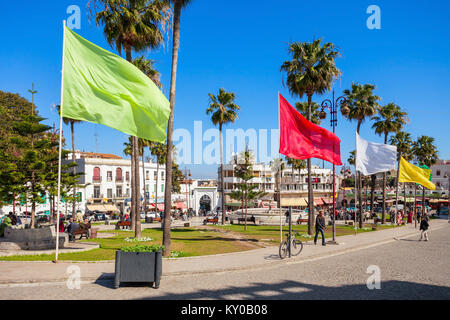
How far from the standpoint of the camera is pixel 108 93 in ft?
38.6

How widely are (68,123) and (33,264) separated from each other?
31.4m

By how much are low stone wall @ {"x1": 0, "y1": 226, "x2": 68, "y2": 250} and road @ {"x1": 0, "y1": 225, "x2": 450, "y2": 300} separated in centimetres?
659

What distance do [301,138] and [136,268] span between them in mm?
10189

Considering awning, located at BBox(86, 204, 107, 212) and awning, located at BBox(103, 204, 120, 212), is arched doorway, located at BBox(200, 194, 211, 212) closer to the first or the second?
awning, located at BBox(103, 204, 120, 212)

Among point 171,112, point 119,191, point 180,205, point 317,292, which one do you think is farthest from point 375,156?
point 180,205

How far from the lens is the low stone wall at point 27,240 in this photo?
51.0ft

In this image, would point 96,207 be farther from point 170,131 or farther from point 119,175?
point 170,131

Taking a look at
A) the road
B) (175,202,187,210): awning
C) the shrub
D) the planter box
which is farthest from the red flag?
(175,202,187,210): awning

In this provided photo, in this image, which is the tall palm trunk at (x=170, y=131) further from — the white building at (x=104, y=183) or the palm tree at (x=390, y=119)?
the white building at (x=104, y=183)

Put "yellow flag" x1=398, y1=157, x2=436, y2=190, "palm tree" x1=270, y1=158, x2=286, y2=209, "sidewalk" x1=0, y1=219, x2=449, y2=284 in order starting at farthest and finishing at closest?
1. "yellow flag" x1=398, y1=157, x2=436, y2=190
2. "palm tree" x1=270, y1=158, x2=286, y2=209
3. "sidewalk" x1=0, y1=219, x2=449, y2=284

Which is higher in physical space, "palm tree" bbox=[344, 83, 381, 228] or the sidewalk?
"palm tree" bbox=[344, 83, 381, 228]

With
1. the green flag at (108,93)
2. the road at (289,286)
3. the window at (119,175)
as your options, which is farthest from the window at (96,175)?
the road at (289,286)

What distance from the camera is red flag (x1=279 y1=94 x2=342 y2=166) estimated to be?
16031mm

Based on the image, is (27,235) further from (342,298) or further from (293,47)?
(293,47)
